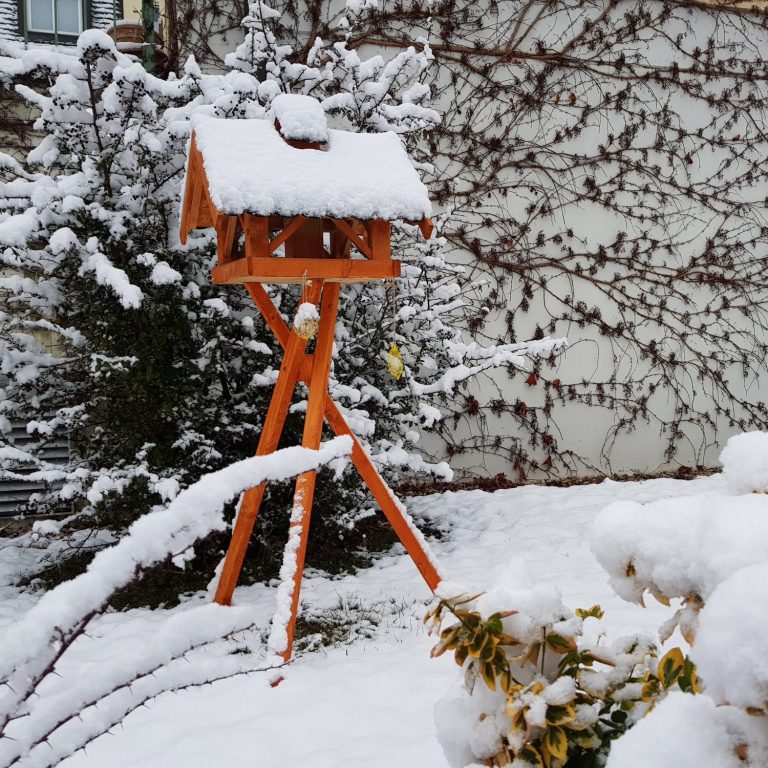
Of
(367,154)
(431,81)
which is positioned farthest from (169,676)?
(431,81)

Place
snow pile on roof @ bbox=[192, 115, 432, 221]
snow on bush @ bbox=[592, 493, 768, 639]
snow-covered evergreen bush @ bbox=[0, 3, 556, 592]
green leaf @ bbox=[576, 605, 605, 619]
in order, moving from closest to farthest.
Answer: snow on bush @ bbox=[592, 493, 768, 639] < green leaf @ bbox=[576, 605, 605, 619] < snow pile on roof @ bbox=[192, 115, 432, 221] < snow-covered evergreen bush @ bbox=[0, 3, 556, 592]

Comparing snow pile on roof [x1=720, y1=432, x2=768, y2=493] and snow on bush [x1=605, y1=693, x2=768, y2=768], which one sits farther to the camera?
snow pile on roof [x1=720, y1=432, x2=768, y2=493]

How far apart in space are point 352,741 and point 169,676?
1.23m

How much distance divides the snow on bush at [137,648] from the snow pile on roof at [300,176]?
151cm

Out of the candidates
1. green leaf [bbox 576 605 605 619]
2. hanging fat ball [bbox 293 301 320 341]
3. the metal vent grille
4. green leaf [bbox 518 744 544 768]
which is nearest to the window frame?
the metal vent grille

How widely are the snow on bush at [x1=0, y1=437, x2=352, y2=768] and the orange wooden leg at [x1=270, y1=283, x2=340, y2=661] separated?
130 centimetres

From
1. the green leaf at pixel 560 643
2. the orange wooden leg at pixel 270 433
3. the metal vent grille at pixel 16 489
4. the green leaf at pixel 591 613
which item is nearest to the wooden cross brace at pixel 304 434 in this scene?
the orange wooden leg at pixel 270 433

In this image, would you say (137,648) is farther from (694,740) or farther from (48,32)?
(48,32)

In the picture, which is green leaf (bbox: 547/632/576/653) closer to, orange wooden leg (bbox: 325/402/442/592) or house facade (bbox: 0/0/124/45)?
orange wooden leg (bbox: 325/402/442/592)

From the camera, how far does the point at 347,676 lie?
2498mm

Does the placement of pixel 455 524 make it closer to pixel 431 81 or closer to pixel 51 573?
pixel 51 573

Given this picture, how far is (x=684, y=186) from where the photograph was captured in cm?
595

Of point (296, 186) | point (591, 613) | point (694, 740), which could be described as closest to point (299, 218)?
point (296, 186)

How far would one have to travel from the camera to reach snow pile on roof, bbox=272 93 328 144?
2619 mm
